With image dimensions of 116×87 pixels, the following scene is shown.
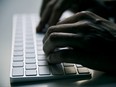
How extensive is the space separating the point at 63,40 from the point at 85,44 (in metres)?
0.05

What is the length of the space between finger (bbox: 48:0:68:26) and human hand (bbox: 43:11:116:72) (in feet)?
0.66

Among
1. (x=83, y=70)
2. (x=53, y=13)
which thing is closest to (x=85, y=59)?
Result: (x=83, y=70)

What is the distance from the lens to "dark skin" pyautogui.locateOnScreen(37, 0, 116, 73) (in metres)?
0.55

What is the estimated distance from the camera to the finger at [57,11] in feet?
2.67

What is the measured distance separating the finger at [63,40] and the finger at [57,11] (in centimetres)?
23

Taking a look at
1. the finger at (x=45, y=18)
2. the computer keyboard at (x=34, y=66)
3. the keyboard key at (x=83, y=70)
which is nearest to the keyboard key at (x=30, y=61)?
the computer keyboard at (x=34, y=66)

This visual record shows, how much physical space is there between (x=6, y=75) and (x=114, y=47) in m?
0.26

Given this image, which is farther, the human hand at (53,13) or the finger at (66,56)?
the human hand at (53,13)

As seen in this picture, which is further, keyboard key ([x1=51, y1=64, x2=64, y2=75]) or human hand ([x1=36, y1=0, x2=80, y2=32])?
human hand ([x1=36, y1=0, x2=80, y2=32])

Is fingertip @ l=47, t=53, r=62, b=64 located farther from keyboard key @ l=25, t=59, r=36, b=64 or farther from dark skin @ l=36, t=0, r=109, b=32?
dark skin @ l=36, t=0, r=109, b=32

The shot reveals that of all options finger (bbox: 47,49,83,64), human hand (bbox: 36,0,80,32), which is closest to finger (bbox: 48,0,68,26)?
human hand (bbox: 36,0,80,32)

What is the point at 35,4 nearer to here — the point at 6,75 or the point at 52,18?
the point at 52,18

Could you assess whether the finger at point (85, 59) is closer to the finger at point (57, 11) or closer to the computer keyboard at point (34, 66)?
the computer keyboard at point (34, 66)

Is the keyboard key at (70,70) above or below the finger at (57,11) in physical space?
below
